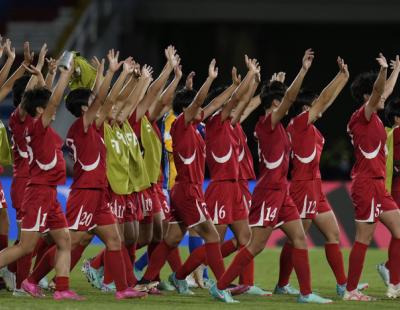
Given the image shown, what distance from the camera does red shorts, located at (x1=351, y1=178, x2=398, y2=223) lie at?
501 inches

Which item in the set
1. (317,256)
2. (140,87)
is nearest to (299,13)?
(317,256)

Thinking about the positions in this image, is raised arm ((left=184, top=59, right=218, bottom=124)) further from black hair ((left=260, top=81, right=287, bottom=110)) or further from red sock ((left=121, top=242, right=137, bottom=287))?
red sock ((left=121, top=242, right=137, bottom=287))

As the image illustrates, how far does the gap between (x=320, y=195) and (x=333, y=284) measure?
6.94ft

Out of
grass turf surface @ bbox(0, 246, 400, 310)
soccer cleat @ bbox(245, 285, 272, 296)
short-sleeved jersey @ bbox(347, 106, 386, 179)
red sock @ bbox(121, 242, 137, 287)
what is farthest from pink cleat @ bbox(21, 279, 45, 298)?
short-sleeved jersey @ bbox(347, 106, 386, 179)

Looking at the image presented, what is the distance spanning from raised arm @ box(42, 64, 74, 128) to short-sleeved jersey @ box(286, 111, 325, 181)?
221 centimetres

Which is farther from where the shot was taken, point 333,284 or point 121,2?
point 121,2

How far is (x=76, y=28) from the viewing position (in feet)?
83.5

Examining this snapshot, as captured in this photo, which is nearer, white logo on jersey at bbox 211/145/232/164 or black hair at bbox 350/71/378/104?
black hair at bbox 350/71/378/104

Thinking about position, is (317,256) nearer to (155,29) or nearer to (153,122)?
(153,122)

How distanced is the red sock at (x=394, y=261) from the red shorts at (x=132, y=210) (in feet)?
7.86

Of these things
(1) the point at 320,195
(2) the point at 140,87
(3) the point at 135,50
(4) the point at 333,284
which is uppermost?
(3) the point at 135,50

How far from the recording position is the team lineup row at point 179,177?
477 inches

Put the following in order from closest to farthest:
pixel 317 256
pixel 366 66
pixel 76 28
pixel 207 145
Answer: pixel 207 145 → pixel 317 256 → pixel 76 28 → pixel 366 66

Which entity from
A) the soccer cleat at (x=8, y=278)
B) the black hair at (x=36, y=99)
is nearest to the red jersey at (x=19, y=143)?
the black hair at (x=36, y=99)
